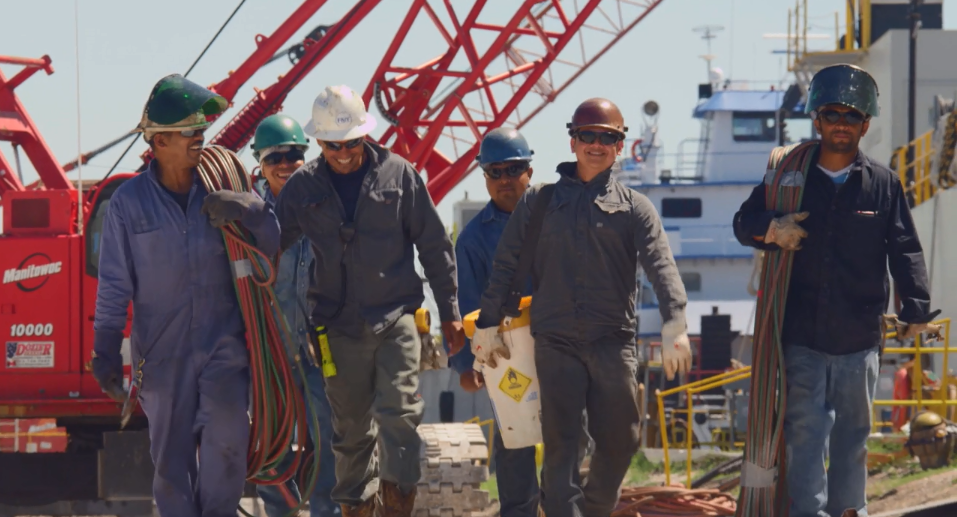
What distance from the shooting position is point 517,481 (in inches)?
319

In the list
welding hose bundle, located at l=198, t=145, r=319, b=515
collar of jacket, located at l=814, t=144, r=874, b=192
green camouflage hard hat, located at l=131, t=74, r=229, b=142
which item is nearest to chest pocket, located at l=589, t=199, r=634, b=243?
collar of jacket, located at l=814, t=144, r=874, b=192

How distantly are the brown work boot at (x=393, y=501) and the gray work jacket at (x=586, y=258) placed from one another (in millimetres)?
845

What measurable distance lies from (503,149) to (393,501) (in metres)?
2.13

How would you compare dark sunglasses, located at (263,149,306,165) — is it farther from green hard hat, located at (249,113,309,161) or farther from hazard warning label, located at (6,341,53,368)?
hazard warning label, located at (6,341,53,368)

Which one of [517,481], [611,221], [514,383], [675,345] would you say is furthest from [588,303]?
[517,481]

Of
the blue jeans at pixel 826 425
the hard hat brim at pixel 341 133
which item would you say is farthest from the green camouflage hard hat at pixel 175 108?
the blue jeans at pixel 826 425

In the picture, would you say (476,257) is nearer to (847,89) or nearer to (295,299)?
(295,299)

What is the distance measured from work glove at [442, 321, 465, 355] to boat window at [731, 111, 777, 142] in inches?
1456

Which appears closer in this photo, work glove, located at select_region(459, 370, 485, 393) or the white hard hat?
the white hard hat

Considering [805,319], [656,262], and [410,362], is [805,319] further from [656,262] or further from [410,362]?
[410,362]

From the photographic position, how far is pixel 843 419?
7.30m

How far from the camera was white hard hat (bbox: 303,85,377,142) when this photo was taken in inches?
292

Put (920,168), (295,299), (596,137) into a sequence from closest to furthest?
(596,137)
(295,299)
(920,168)

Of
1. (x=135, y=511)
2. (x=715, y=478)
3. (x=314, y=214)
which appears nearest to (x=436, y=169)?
(x=715, y=478)
